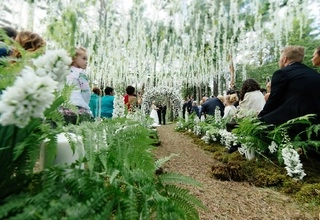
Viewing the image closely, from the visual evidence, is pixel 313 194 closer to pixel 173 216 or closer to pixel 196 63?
pixel 173 216

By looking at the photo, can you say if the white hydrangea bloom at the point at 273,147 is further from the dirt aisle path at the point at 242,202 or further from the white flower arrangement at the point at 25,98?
the white flower arrangement at the point at 25,98

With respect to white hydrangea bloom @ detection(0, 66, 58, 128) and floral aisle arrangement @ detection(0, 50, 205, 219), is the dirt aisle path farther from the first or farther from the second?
white hydrangea bloom @ detection(0, 66, 58, 128)

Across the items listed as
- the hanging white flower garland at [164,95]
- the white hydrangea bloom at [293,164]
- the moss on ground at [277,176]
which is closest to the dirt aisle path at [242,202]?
the moss on ground at [277,176]

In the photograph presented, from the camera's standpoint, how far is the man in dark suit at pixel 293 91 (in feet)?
12.1

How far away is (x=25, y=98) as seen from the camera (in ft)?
2.48

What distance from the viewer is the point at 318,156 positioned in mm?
3736

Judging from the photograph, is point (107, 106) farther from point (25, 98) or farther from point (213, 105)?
point (25, 98)

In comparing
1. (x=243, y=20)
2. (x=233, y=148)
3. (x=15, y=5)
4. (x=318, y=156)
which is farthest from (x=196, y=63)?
(x=318, y=156)

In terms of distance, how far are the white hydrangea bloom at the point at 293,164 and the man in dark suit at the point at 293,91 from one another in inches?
26.3

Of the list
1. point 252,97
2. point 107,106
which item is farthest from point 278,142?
point 107,106

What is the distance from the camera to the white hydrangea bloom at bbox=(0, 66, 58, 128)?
0.74 m

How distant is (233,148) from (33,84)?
4.78 m

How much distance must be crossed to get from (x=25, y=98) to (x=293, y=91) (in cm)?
368

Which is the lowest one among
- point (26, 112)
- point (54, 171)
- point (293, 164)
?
point (293, 164)
